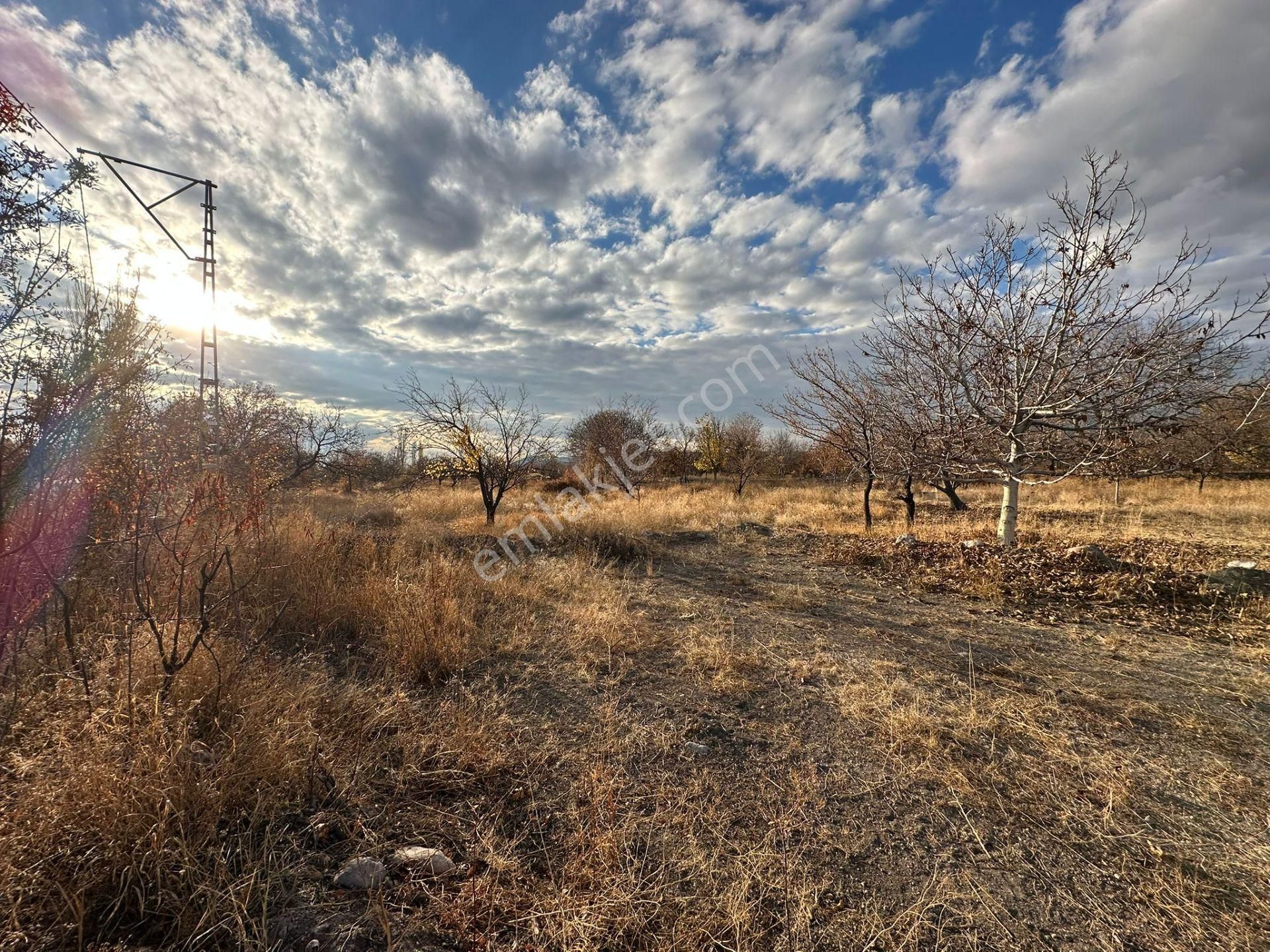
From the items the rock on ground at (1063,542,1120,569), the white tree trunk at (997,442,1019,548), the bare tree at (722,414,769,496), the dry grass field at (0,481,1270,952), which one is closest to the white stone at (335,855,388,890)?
the dry grass field at (0,481,1270,952)

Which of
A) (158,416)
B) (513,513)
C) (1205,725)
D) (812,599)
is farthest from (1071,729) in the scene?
(513,513)

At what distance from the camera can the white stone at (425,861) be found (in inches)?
76.0

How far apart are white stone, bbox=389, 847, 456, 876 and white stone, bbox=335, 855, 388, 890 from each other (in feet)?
0.27

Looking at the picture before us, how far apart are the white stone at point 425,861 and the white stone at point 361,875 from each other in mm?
81

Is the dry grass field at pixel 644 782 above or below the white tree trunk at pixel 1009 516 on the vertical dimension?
below

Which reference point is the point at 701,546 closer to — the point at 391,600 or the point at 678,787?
the point at 391,600

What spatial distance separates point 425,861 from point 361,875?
23 cm

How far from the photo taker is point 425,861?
196 centimetres

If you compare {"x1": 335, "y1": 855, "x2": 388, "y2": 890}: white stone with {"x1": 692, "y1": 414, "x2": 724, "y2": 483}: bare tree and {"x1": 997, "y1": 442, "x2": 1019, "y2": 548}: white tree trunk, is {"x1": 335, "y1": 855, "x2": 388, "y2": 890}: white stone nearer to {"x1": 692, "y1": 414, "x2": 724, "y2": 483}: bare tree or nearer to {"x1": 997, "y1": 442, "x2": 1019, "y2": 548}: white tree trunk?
{"x1": 997, "y1": 442, "x2": 1019, "y2": 548}: white tree trunk

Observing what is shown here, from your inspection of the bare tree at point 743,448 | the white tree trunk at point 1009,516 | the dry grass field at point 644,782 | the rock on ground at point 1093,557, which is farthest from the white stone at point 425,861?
the bare tree at point 743,448

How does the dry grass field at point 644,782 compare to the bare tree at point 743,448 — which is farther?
the bare tree at point 743,448

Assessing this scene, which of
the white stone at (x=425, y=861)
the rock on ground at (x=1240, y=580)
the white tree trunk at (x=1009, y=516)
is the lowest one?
the white stone at (x=425, y=861)

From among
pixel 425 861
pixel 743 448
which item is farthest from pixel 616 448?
pixel 425 861

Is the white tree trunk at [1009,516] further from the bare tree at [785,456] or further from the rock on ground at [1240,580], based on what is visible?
the bare tree at [785,456]
